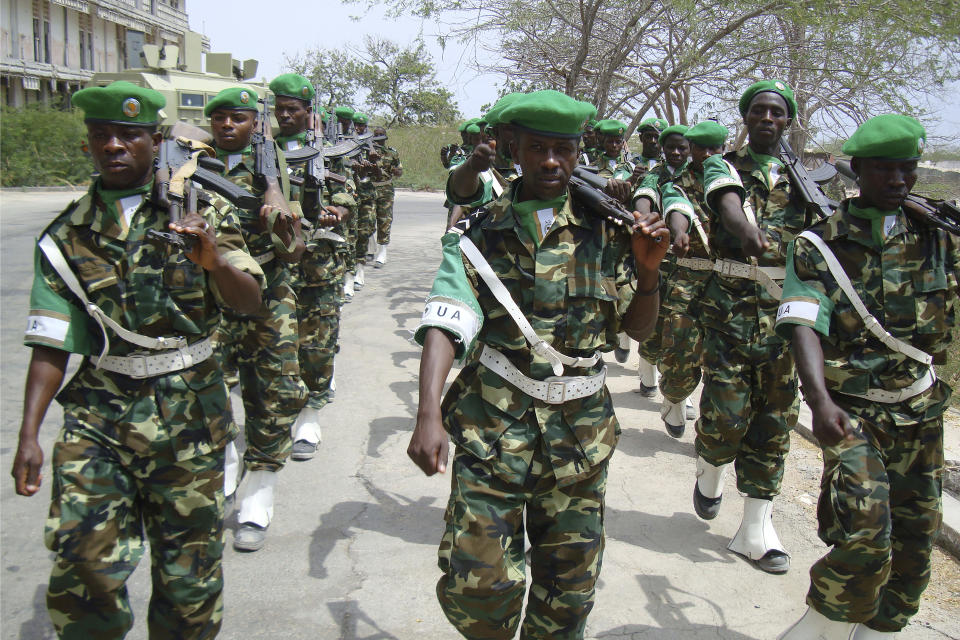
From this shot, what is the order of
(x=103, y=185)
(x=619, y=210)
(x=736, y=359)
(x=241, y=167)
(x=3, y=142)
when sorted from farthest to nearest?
(x=3, y=142)
(x=241, y=167)
(x=736, y=359)
(x=103, y=185)
(x=619, y=210)

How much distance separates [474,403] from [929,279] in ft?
6.18

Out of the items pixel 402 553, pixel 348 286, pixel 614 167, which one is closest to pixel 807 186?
pixel 402 553

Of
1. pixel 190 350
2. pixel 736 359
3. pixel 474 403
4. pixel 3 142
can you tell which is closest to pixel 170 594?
pixel 190 350

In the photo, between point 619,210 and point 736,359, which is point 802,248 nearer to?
point 619,210

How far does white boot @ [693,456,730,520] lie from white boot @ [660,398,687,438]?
60.0 inches

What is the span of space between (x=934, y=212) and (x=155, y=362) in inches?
124

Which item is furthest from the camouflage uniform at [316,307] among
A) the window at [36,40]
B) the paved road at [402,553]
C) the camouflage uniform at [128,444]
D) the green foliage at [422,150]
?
the window at [36,40]

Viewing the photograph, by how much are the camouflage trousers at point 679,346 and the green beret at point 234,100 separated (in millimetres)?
3427

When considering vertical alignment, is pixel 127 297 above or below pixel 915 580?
above

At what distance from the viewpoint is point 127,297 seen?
2.95m

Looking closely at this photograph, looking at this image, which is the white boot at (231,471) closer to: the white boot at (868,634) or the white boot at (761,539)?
the white boot at (761,539)

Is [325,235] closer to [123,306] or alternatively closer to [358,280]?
[123,306]

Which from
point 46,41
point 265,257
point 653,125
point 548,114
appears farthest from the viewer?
point 46,41

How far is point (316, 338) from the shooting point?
19.5ft
